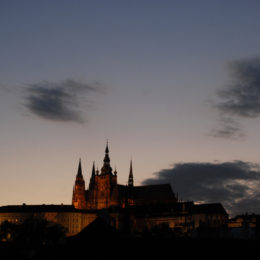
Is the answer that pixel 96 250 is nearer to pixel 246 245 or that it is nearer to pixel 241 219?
pixel 246 245

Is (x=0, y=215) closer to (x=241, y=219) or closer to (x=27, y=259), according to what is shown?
(x=241, y=219)

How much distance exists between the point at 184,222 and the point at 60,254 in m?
155

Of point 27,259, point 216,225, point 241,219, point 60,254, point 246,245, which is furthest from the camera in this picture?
point 241,219

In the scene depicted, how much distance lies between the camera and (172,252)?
3906 cm

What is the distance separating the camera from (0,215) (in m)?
190

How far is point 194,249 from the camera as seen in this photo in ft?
129

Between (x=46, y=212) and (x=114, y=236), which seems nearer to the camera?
(x=114, y=236)

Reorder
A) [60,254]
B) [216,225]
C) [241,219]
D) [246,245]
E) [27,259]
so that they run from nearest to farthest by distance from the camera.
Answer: [27,259]
[60,254]
[246,245]
[216,225]
[241,219]

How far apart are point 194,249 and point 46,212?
499 feet

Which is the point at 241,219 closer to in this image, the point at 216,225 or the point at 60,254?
the point at 216,225

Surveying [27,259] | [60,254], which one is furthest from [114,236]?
[27,259]

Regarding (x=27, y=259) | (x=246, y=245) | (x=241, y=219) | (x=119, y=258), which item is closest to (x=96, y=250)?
(x=119, y=258)

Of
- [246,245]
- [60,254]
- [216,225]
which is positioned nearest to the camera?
[60,254]

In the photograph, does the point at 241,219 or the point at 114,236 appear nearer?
the point at 114,236
